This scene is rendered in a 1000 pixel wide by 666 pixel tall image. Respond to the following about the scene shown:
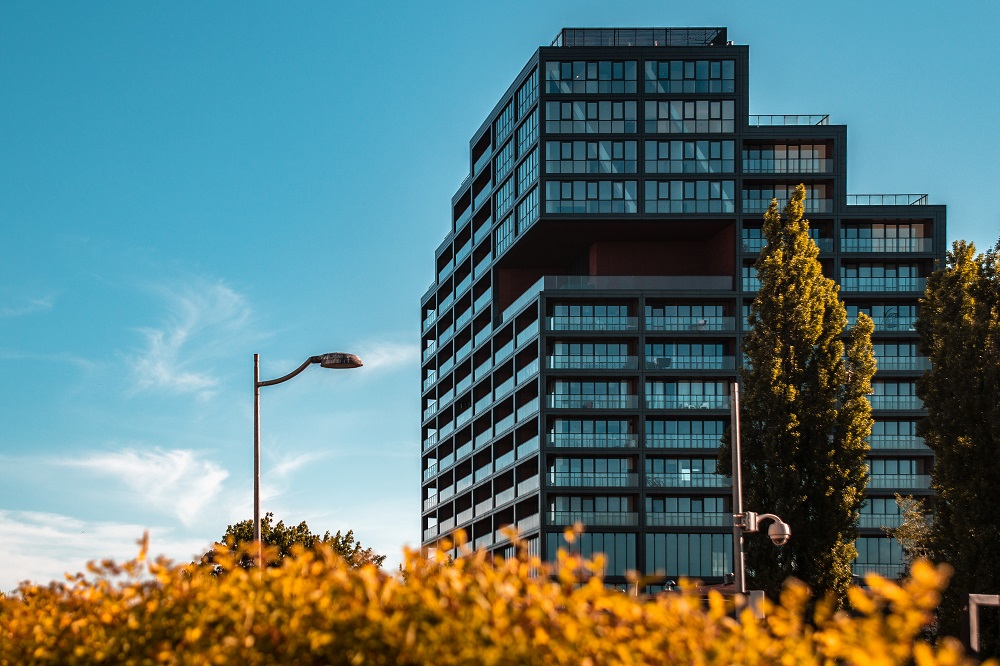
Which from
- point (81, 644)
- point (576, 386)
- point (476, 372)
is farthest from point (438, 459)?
point (81, 644)

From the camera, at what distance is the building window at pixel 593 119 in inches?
3492

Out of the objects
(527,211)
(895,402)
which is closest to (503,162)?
(527,211)

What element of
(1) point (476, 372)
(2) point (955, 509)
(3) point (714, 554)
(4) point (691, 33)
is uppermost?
(4) point (691, 33)

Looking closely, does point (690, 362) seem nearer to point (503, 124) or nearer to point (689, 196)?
point (689, 196)

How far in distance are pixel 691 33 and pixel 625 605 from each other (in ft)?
293

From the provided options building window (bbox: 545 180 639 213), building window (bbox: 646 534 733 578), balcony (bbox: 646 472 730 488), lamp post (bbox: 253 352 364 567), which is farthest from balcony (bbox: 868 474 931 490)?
lamp post (bbox: 253 352 364 567)

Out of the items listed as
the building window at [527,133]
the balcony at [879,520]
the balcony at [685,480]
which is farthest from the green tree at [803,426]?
the building window at [527,133]

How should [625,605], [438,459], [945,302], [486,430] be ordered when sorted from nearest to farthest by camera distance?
[625,605], [945,302], [486,430], [438,459]

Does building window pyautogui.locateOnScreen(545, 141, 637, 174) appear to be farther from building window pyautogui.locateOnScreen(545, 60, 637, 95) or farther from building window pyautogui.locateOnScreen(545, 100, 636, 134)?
building window pyautogui.locateOnScreen(545, 60, 637, 95)

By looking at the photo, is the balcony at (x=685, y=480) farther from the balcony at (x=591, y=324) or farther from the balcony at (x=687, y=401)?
the balcony at (x=591, y=324)

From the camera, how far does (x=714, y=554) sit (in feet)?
281

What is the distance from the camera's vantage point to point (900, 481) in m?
87.6

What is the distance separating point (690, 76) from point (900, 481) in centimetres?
3021

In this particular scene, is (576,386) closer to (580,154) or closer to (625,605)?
(580,154)
